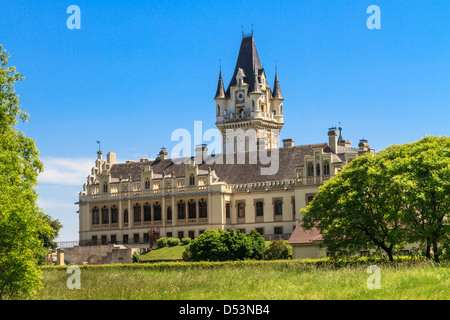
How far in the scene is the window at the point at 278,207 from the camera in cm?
8731

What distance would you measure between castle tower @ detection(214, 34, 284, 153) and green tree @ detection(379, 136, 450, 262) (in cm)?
5962

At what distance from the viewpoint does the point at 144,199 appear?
314 ft

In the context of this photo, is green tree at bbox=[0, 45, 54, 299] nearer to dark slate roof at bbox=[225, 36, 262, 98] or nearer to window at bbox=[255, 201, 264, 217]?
window at bbox=[255, 201, 264, 217]

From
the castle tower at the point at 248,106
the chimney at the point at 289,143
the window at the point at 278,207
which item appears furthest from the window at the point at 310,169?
the castle tower at the point at 248,106

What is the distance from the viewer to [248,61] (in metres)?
111

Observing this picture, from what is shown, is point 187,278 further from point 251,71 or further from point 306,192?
point 251,71

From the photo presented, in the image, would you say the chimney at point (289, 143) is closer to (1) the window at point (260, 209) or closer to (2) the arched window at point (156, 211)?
(1) the window at point (260, 209)

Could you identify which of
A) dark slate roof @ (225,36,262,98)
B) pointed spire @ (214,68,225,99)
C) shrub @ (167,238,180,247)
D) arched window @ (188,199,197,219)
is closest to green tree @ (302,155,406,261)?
shrub @ (167,238,180,247)

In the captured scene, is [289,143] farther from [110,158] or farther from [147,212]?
[110,158]

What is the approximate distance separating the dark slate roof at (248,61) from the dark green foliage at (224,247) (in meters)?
45.7

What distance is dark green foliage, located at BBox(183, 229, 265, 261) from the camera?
65875mm

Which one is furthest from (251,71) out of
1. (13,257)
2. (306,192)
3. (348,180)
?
(13,257)

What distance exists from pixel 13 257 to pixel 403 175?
2427cm
